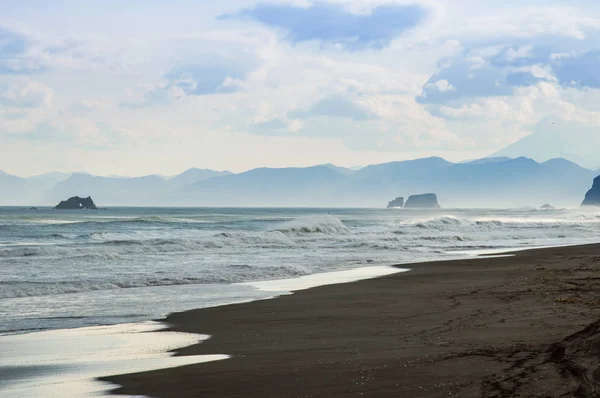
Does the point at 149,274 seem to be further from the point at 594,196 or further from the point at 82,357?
the point at 594,196

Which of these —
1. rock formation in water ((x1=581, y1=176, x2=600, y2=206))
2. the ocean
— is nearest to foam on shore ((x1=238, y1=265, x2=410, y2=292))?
the ocean

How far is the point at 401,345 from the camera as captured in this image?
862 cm

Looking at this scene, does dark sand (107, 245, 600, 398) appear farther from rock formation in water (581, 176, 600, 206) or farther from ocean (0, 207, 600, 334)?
rock formation in water (581, 176, 600, 206)

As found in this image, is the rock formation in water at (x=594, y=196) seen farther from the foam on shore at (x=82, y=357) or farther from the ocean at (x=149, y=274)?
the foam on shore at (x=82, y=357)

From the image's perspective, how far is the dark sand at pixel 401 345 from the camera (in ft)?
21.2

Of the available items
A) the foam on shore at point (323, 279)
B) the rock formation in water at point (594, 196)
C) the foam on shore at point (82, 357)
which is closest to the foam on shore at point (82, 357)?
the foam on shore at point (82, 357)

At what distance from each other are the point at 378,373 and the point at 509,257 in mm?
19919

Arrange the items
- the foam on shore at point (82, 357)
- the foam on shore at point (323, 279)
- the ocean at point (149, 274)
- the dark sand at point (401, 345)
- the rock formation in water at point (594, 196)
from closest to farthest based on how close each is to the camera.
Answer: the dark sand at point (401, 345), the foam on shore at point (82, 357), the ocean at point (149, 274), the foam on shore at point (323, 279), the rock formation in water at point (594, 196)

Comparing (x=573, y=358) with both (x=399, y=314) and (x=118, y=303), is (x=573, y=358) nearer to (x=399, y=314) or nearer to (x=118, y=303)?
(x=399, y=314)

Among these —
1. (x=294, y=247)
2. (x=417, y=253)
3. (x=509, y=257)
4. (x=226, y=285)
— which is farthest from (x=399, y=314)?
(x=294, y=247)

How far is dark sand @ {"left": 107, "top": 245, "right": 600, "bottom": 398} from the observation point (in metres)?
6.45

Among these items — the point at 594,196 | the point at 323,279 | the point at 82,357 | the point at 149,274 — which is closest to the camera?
the point at 82,357

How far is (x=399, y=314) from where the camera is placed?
11586mm

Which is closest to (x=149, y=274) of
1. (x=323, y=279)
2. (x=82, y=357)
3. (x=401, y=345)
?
(x=323, y=279)
